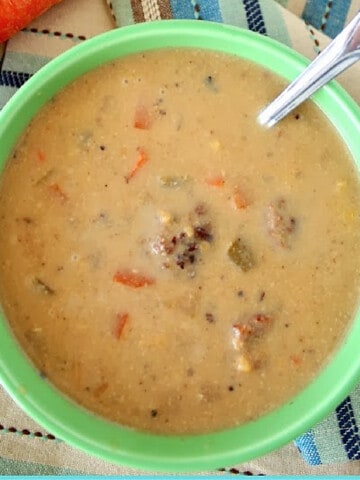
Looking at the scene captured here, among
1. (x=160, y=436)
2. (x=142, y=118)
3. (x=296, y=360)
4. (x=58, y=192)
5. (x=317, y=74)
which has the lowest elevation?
(x=160, y=436)

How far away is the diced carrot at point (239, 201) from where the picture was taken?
153cm

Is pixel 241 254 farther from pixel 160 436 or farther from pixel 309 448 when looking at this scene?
pixel 309 448


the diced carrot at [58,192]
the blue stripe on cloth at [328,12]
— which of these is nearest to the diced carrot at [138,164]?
the diced carrot at [58,192]

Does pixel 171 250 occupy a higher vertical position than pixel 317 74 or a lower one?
lower

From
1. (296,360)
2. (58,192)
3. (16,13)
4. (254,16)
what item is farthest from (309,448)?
(16,13)

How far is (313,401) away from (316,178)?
428 millimetres

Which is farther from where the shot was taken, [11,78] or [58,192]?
[11,78]

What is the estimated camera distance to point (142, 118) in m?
1.54

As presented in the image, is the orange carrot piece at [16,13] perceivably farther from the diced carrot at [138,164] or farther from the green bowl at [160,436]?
the diced carrot at [138,164]

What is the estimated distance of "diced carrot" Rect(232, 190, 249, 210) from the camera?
1532mm

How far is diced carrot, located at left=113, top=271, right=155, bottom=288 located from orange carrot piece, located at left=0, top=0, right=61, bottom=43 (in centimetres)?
60

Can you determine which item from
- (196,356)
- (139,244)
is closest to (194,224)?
(139,244)

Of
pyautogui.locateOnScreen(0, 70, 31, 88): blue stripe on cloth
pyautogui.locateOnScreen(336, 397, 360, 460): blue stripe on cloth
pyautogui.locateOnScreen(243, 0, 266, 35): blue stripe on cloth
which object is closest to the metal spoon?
pyautogui.locateOnScreen(243, 0, 266, 35): blue stripe on cloth

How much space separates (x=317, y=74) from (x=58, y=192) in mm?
528
